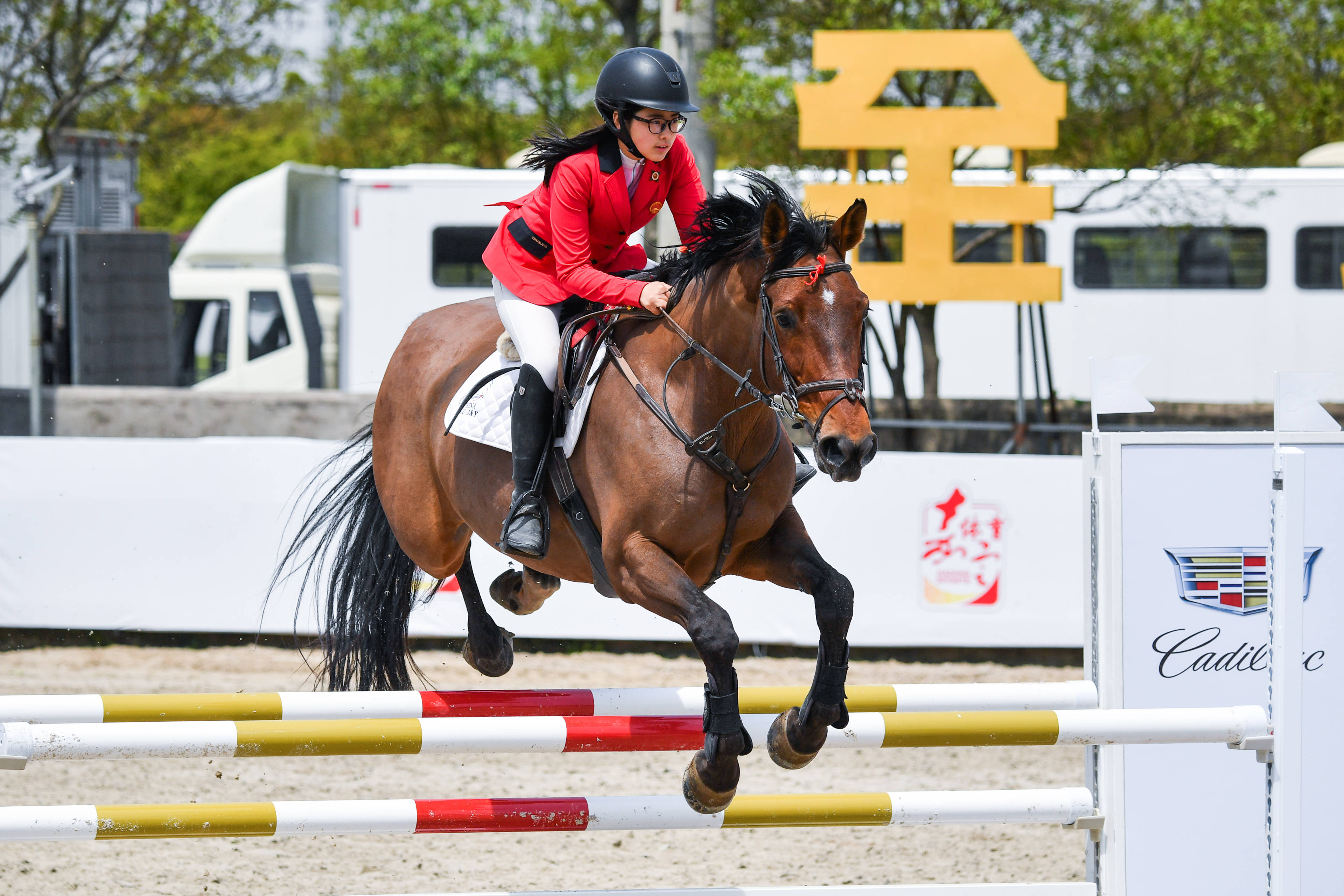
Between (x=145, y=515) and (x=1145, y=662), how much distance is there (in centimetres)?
591

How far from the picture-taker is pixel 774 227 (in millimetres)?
3184

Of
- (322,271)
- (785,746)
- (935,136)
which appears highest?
(935,136)

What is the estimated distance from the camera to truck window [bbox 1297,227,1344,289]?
40.0 ft

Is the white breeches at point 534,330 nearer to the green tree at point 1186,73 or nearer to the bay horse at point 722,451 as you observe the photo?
the bay horse at point 722,451

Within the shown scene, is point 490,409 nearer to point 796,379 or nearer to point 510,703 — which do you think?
point 510,703

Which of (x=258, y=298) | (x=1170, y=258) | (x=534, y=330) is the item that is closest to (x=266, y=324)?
(x=258, y=298)

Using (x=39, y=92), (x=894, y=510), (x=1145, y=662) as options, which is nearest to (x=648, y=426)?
(x=1145, y=662)

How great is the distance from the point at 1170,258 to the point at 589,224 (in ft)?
32.7

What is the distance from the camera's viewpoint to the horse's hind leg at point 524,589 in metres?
4.21

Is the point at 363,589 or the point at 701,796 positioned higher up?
→ the point at 363,589

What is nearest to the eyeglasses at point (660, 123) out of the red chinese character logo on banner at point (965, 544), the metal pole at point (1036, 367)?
the red chinese character logo on banner at point (965, 544)

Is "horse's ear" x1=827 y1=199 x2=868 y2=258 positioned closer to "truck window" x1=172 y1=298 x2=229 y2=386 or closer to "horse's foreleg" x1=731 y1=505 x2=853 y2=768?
"horse's foreleg" x1=731 y1=505 x2=853 y2=768

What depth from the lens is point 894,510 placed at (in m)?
7.69

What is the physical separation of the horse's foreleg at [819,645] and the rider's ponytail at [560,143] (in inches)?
45.5
